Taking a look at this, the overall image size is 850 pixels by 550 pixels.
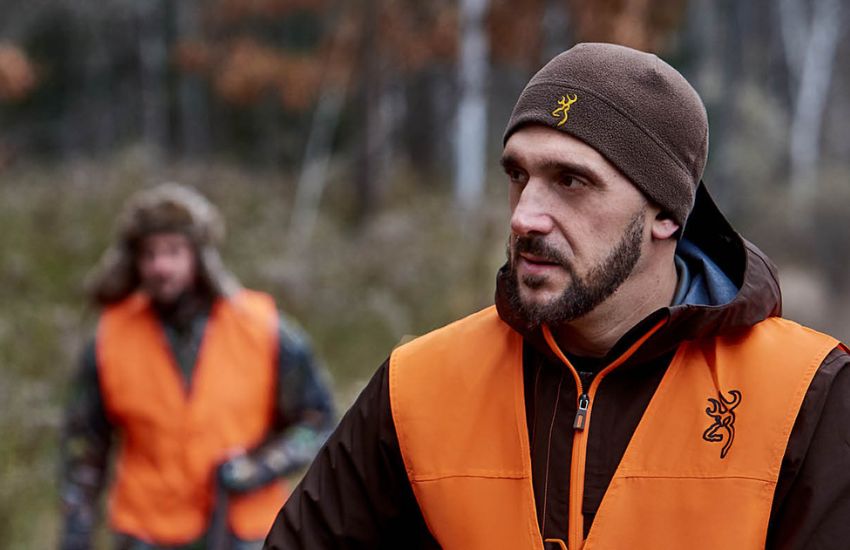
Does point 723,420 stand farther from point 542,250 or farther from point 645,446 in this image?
point 542,250

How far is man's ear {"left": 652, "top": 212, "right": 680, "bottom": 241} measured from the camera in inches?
109

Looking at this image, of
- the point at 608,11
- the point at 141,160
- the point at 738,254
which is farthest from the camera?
the point at 141,160

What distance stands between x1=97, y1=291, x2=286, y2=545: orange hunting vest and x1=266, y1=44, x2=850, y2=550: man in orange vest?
2.13 meters

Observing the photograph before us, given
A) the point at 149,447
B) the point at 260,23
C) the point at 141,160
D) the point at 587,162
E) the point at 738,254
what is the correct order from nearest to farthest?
the point at 587,162
the point at 738,254
the point at 149,447
the point at 141,160
the point at 260,23

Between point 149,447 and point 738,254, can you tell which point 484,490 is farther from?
point 149,447

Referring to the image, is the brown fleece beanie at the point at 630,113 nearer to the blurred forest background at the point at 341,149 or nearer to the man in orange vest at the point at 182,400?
the man in orange vest at the point at 182,400

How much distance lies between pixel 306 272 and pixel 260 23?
2244 centimetres

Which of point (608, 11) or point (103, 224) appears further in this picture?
point (103, 224)

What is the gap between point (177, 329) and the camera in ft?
17.0

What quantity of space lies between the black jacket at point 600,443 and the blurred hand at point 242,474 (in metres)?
2.01

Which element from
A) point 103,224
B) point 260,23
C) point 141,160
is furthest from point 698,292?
point 260,23

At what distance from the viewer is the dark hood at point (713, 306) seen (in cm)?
256

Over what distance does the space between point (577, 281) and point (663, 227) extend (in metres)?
0.28

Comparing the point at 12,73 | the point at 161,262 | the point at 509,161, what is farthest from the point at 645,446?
the point at 12,73
